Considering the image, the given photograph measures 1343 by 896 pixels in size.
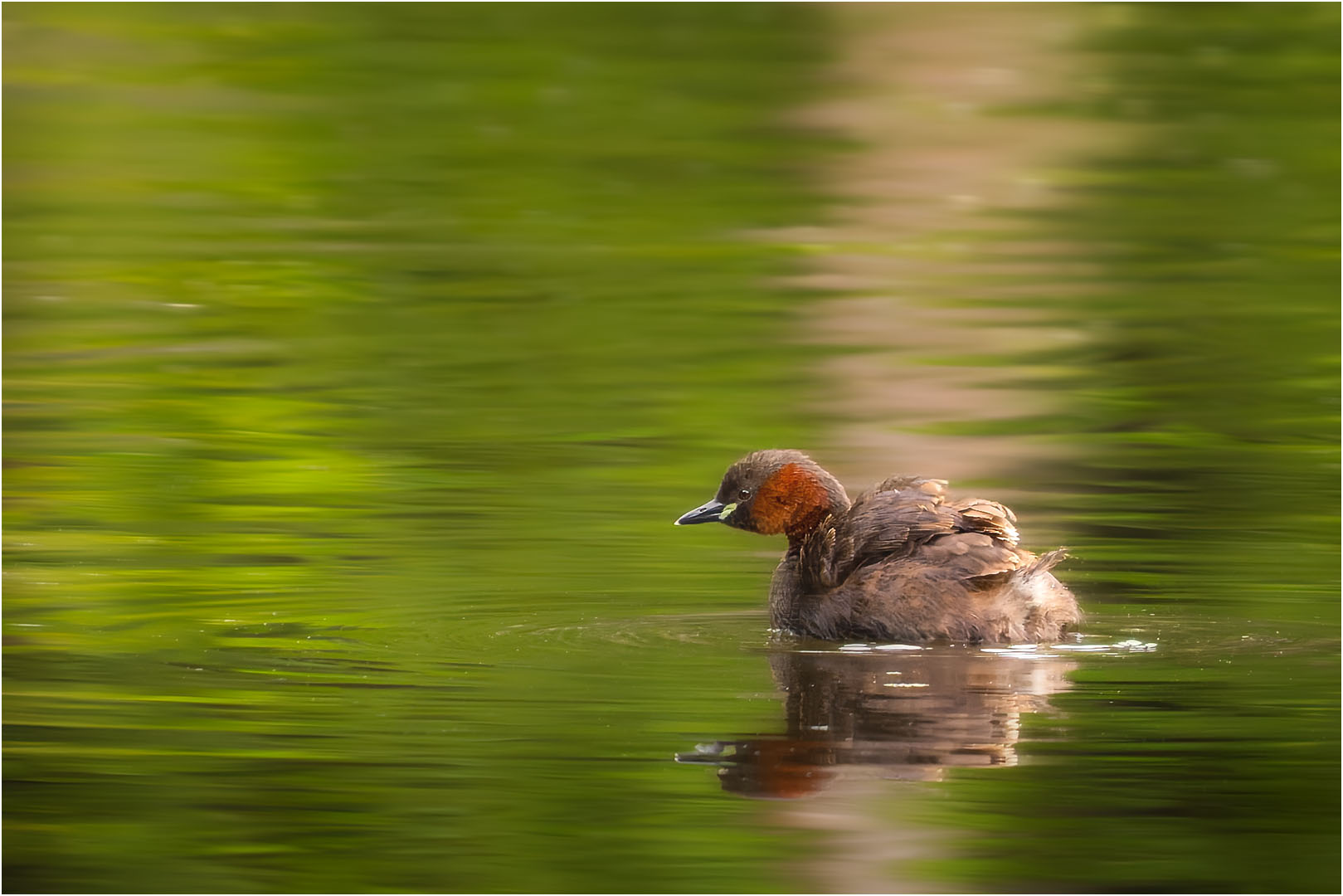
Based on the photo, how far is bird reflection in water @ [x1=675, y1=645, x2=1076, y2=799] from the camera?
5.80 metres

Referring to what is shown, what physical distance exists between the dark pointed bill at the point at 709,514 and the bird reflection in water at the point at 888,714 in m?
0.94

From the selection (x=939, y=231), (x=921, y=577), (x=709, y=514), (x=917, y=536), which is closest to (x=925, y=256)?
(x=939, y=231)

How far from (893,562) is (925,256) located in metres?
6.29

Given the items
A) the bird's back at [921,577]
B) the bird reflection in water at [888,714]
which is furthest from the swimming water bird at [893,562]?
the bird reflection in water at [888,714]

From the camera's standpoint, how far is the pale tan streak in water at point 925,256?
562 cm

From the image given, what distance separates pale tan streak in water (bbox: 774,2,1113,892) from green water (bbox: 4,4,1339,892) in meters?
0.08

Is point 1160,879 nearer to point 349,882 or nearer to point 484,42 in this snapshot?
point 349,882

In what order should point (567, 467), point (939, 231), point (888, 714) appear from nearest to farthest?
point (888, 714)
point (567, 467)
point (939, 231)

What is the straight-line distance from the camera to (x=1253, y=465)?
9625 millimetres

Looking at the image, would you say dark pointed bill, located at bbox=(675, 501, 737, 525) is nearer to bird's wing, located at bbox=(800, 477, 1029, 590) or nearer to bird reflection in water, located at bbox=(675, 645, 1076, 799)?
bird's wing, located at bbox=(800, 477, 1029, 590)

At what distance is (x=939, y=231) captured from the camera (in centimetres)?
1408

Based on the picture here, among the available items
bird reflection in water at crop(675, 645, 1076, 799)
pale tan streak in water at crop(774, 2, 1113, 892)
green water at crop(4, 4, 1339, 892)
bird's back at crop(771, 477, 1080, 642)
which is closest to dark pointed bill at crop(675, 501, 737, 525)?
green water at crop(4, 4, 1339, 892)

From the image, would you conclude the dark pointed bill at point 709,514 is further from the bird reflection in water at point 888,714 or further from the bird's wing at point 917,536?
the bird reflection in water at point 888,714

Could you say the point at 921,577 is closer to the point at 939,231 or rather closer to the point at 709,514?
the point at 709,514
